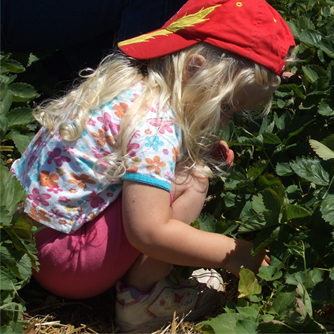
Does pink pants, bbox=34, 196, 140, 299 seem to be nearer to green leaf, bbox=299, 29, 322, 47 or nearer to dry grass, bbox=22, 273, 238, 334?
dry grass, bbox=22, 273, 238, 334

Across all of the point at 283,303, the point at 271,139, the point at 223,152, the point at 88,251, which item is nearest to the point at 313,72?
the point at 271,139

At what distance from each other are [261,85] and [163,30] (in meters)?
0.33

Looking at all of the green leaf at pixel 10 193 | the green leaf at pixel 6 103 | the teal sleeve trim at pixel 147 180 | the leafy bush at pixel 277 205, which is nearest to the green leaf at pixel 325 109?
the leafy bush at pixel 277 205

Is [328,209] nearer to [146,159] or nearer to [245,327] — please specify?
[245,327]

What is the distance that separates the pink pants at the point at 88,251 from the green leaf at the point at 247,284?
321 millimetres

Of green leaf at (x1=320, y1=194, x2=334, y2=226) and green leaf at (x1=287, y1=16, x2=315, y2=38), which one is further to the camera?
green leaf at (x1=287, y1=16, x2=315, y2=38)

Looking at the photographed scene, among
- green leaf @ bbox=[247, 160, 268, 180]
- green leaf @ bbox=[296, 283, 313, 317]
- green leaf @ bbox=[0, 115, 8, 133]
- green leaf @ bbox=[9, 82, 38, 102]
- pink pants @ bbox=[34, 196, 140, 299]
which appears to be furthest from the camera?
green leaf @ bbox=[9, 82, 38, 102]

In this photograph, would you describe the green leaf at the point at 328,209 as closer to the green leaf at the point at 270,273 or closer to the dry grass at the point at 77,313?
the green leaf at the point at 270,273

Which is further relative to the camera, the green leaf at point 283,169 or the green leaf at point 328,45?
the green leaf at point 328,45

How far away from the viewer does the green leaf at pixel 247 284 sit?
1.18 m

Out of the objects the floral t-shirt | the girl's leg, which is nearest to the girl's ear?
the floral t-shirt

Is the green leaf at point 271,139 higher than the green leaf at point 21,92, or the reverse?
the green leaf at point 271,139

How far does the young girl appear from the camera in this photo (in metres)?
1.22

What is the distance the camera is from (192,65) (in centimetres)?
131
